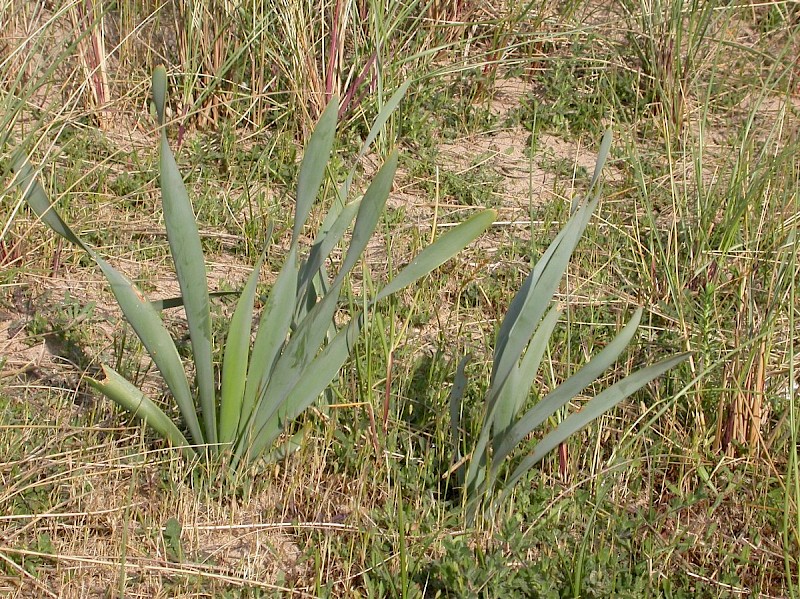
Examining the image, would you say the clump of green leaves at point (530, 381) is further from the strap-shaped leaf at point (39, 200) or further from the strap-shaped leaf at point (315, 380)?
the strap-shaped leaf at point (39, 200)

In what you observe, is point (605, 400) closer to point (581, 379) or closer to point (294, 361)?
point (581, 379)

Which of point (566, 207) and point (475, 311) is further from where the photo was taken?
point (566, 207)

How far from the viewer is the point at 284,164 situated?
3.23 metres

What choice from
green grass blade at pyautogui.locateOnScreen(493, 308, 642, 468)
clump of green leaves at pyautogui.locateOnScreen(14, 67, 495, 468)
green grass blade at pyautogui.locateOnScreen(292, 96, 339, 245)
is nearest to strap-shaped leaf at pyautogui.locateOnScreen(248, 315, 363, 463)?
clump of green leaves at pyautogui.locateOnScreen(14, 67, 495, 468)

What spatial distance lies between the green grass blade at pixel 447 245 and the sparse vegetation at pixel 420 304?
0.42 ft

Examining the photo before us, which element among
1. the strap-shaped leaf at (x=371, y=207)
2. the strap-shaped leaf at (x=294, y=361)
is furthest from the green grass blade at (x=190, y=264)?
the strap-shaped leaf at (x=371, y=207)

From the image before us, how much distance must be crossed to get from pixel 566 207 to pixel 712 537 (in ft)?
4.44

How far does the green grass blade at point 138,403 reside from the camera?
1772 mm

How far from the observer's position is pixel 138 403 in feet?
6.06

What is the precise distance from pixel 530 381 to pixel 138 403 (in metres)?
0.77

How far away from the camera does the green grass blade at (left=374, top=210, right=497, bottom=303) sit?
173 centimetres

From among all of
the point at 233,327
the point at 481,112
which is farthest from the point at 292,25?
the point at 233,327

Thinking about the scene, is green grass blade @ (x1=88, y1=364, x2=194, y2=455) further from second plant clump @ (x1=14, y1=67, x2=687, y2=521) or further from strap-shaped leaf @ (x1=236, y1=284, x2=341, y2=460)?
strap-shaped leaf @ (x1=236, y1=284, x2=341, y2=460)

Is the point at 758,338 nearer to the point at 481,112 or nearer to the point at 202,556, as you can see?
the point at 202,556
